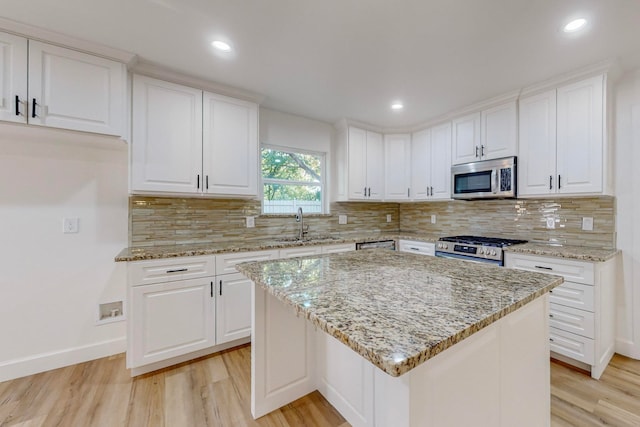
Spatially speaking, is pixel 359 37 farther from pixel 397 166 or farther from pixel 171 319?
pixel 171 319

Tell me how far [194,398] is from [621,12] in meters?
3.49

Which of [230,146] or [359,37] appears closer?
[359,37]

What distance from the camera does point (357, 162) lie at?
11.5ft

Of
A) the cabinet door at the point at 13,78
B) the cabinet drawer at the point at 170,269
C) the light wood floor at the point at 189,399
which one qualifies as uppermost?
the cabinet door at the point at 13,78

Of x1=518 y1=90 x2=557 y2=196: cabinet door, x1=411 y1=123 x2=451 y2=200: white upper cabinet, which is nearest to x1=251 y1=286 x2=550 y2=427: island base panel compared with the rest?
x1=518 y1=90 x2=557 y2=196: cabinet door

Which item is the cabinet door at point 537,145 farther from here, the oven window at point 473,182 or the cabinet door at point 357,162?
the cabinet door at point 357,162

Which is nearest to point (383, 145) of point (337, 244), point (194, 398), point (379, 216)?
point (379, 216)

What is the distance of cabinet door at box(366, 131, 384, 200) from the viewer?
11.9ft

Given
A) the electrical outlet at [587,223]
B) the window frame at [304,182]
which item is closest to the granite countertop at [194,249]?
the window frame at [304,182]

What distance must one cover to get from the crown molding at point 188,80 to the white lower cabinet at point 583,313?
298cm

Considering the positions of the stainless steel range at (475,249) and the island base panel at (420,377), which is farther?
the stainless steel range at (475,249)

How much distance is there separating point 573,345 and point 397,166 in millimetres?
2537

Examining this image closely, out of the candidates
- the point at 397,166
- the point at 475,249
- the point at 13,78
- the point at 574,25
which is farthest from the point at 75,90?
the point at 475,249

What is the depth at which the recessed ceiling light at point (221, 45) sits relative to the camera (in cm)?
184
